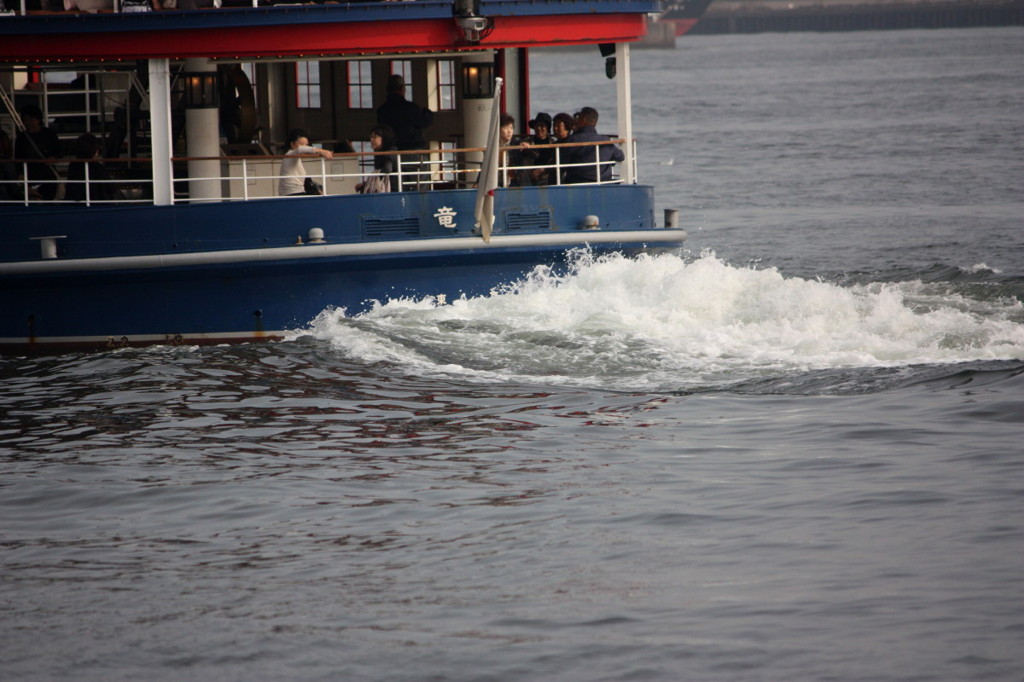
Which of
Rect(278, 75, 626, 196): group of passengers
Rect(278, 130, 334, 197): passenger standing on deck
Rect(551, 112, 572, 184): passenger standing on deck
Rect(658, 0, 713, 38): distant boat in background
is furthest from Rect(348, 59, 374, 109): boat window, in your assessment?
Rect(658, 0, 713, 38): distant boat in background

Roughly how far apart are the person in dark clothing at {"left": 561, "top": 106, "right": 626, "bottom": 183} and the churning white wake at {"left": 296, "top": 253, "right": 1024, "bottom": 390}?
1.21m

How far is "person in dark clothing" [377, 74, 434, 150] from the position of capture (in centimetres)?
1656

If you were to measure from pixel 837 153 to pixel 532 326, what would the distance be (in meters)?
28.9

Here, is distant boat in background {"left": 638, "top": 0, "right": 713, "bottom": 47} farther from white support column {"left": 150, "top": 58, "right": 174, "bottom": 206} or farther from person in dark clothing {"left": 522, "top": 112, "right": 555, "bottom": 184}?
white support column {"left": 150, "top": 58, "right": 174, "bottom": 206}

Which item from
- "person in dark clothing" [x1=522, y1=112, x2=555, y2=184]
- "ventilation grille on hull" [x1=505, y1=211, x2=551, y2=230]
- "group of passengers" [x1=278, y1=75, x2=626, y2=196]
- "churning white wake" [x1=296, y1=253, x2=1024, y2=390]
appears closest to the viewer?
"churning white wake" [x1=296, y1=253, x2=1024, y2=390]

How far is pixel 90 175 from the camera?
16.2 meters

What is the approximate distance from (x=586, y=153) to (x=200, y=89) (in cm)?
386

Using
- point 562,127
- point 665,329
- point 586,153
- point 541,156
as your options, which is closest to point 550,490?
point 665,329

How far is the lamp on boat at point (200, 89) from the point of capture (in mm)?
15586

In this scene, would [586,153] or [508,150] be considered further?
[586,153]

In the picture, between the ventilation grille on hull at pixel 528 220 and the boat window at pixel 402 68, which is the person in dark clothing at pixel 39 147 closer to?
the boat window at pixel 402 68

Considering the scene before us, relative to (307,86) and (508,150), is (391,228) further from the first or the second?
(307,86)

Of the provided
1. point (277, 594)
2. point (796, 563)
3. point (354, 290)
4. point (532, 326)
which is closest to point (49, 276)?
point (354, 290)

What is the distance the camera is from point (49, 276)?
15.0 m
